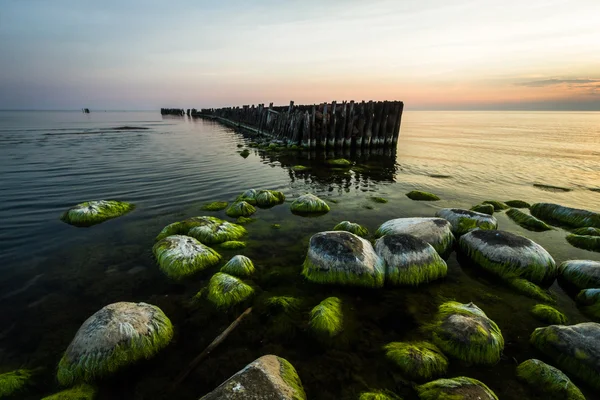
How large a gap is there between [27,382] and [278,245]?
470cm

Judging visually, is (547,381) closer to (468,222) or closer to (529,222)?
(468,222)

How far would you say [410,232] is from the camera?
6586 millimetres

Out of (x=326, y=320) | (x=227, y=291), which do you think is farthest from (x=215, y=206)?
(x=326, y=320)

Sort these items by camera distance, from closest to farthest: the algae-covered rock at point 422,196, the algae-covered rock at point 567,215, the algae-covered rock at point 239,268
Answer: the algae-covered rock at point 239,268, the algae-covered rock at point 567,215, the algae-covered rock at point 422,196

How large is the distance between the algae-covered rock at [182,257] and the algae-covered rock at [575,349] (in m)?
5.79

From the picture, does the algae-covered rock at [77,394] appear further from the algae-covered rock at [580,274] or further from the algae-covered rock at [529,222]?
the algae-covered rock at [529,222]

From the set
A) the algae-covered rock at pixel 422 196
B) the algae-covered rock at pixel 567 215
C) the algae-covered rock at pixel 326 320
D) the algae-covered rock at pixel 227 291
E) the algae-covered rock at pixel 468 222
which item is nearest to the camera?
the algae-covered rock at pixel 326 320

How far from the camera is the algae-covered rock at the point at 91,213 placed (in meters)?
8.02

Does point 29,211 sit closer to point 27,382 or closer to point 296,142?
point 27,382

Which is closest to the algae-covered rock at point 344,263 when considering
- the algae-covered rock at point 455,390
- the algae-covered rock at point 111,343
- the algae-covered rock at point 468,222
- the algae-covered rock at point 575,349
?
the algae-covered rock at point 455,390

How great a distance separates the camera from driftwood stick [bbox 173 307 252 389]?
11.4 ft

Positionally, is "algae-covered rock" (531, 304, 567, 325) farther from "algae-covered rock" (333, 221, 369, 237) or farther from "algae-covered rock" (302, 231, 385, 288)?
"algae-covered rock" (333, 221, 369, 237)

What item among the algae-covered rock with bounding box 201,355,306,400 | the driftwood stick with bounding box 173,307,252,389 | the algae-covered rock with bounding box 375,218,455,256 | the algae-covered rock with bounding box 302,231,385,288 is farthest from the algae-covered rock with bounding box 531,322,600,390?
the driftwood stick with bounding box 173,307,252,389

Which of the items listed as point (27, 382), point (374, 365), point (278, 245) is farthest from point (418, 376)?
point (27, 382)
